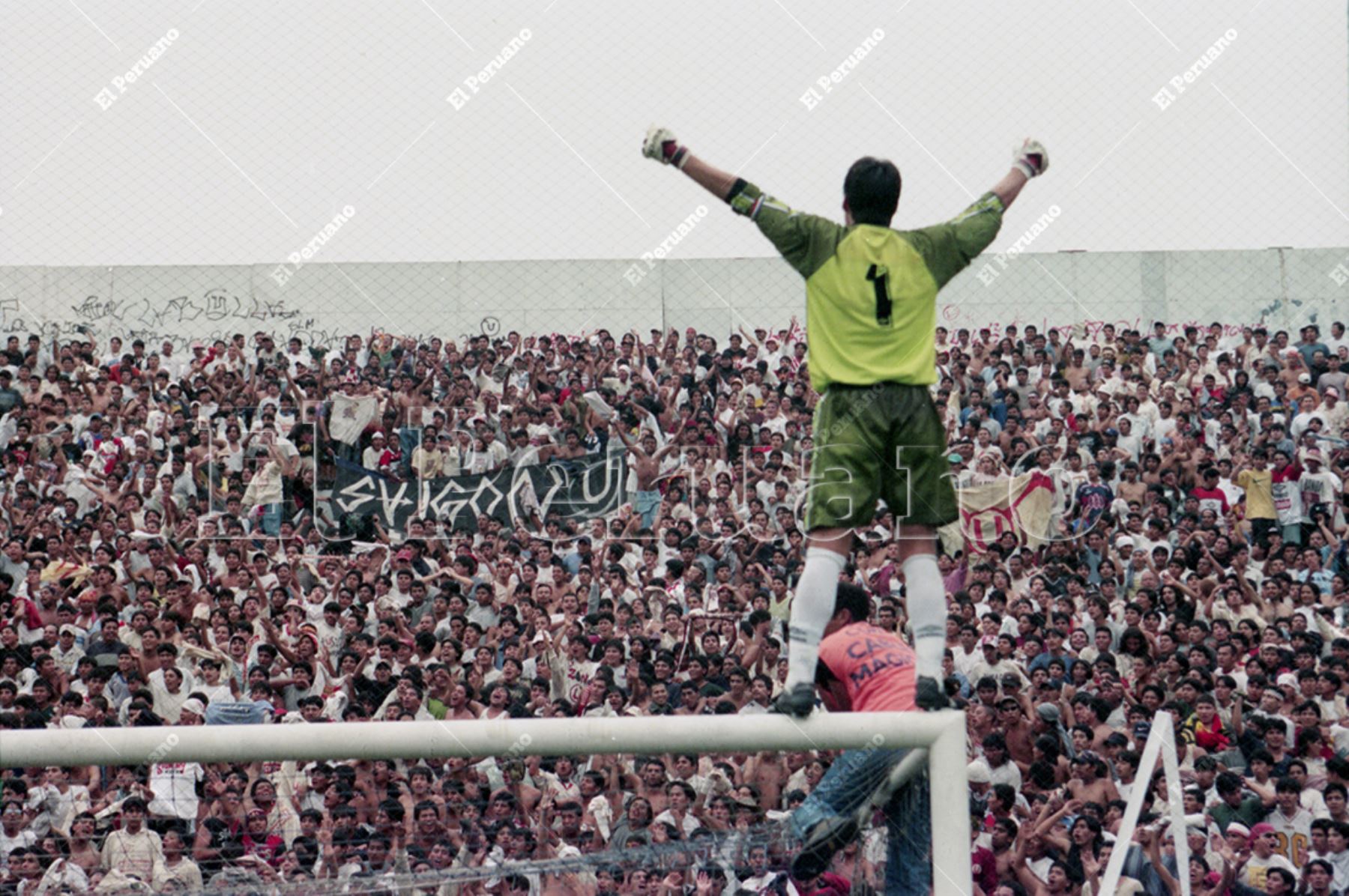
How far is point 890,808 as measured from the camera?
5344 mm

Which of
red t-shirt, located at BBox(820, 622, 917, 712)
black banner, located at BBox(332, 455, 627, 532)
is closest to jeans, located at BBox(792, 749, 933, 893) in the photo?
red t-shirt, located at BBox(820, 622, 917, 712)

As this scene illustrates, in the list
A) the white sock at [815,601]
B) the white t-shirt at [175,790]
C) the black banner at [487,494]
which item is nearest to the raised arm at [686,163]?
the white sock at [815,601]

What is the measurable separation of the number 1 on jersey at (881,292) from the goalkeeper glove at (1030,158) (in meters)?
0.75

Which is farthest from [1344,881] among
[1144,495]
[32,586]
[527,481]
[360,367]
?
[360,367]

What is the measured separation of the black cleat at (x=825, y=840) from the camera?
5.36m

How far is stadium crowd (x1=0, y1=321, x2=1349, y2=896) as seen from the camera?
7.16 m

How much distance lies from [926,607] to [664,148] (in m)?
1.66

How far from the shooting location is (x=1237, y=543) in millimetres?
15617

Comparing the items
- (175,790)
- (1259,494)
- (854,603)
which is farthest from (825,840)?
(1259,494)

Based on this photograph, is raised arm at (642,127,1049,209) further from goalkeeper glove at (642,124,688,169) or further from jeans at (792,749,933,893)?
jeans at (792,749,933,893)

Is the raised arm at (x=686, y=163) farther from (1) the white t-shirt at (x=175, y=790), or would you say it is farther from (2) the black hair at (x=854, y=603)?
(1) the white t-shirt at (x=175, y=790)

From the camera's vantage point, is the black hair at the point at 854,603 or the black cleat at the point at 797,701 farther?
the black hair at the point at 854,603

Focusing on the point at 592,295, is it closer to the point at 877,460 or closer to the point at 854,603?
the point at 854,603

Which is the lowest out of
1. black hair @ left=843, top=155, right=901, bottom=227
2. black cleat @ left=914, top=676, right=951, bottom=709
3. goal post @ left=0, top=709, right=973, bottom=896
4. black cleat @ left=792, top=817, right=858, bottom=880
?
black cleat @ left=792, top=817, right=858, bottom=880
